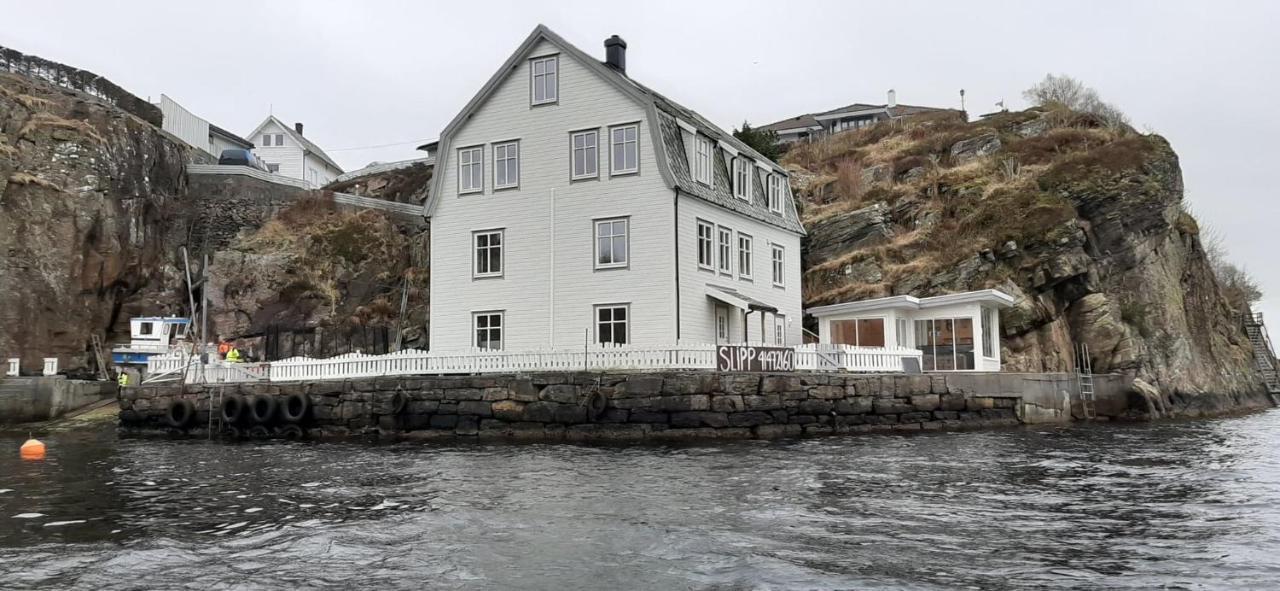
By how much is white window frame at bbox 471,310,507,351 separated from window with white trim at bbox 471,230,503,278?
1322mm

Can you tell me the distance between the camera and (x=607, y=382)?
79.1ft

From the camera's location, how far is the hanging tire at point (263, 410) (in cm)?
2688

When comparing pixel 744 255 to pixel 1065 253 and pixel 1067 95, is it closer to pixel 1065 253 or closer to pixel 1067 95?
pixel 1065 253

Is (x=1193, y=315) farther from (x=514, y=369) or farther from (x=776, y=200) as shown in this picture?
(x=514, y=369)

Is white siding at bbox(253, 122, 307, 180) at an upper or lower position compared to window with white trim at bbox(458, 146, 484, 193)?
upper

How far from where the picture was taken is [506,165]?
31047mm

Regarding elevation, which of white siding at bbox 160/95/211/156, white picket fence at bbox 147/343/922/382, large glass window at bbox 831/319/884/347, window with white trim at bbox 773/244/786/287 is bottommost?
white picket fence at bbox 147/343/922/382

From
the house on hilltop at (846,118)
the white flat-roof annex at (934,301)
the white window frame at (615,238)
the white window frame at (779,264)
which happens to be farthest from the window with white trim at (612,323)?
the house on hilltop at (846,118)

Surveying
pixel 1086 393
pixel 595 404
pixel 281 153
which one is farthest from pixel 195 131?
pixel 1086 393

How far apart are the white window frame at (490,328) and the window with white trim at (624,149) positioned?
20.5 ft

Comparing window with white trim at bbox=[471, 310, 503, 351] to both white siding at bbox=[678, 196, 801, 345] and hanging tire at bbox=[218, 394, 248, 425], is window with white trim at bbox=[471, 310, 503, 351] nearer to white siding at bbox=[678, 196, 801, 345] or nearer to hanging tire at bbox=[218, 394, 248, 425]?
white siding at bbox=[678, 196, 801, 345]

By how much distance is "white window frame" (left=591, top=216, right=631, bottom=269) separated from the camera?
94.3 ft

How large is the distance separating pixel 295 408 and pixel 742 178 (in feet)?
59.2

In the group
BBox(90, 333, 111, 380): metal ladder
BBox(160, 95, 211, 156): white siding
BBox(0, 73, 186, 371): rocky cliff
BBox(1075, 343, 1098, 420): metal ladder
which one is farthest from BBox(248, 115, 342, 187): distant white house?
BBox(1075, 343, 1098, 420): metal ladder
